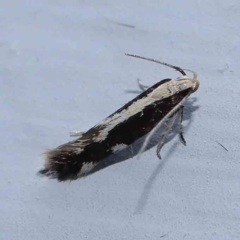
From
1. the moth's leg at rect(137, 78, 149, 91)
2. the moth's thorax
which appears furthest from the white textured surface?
Answer: the moth's thorax

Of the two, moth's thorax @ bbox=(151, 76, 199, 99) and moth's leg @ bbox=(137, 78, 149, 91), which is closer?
moth's thorax @ bbox=(151, 76, 199, 99)

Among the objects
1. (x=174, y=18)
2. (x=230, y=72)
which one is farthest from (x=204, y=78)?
(x=174, y=18)

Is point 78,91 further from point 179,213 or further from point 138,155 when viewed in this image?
point 179,213

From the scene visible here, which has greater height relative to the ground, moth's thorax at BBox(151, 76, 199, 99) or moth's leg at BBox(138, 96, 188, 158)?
moth's thorax at BBox(151, 76, 199, 99)

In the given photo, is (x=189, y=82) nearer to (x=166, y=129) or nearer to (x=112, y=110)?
(x=166, y=129)

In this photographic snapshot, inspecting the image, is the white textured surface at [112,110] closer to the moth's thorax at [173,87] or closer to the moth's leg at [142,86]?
the moth's leg at [142,86]

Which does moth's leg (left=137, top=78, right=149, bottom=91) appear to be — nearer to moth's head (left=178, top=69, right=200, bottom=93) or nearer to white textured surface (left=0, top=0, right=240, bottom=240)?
white textured surface (left=0, top=0, right=240, bottom=240)
